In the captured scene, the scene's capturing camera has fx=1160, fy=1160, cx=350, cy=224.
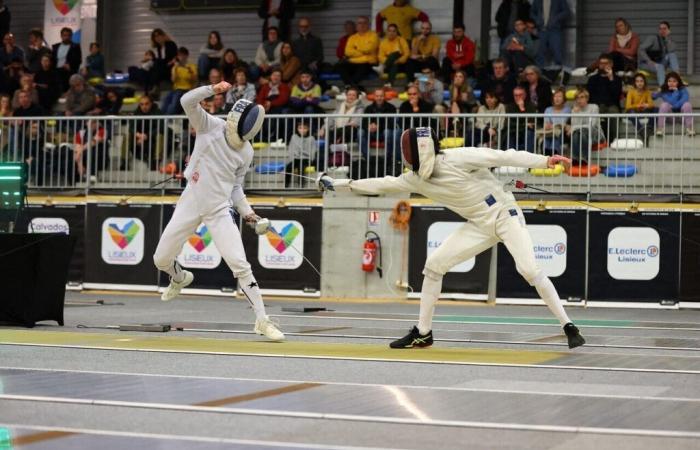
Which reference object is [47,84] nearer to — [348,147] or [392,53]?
[392,53]

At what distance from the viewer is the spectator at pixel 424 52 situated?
19.9m

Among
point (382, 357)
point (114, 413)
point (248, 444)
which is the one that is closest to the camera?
point (248, 444)

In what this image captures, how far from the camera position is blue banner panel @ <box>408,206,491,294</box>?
16.5 metres

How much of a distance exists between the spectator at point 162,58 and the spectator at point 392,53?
413cm

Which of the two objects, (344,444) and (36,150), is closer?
(344,444)

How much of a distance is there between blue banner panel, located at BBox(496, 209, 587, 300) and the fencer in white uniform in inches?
268

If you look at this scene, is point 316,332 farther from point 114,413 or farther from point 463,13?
point 463,13

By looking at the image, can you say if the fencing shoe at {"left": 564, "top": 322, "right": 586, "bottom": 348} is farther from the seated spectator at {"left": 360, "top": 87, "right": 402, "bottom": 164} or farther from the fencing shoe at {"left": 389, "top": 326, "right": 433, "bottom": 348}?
the seated spectator at {"left": 360, "top": 87, "right": 402, "bottom": 164}

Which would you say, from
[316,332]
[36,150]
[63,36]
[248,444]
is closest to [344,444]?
[248,444]

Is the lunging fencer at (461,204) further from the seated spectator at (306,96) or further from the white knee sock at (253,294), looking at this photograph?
the seated spectator at (306,96)

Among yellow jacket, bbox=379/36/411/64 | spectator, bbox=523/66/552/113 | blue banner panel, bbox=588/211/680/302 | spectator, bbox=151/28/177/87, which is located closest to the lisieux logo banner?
spectator, bbox=151/28/177/87

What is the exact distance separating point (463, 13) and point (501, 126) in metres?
5.72

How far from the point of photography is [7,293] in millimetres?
11133

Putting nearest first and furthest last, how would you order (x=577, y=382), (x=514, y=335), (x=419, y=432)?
(x=419, y=432) → (x=577, y=382) → (x=514, y=335)
